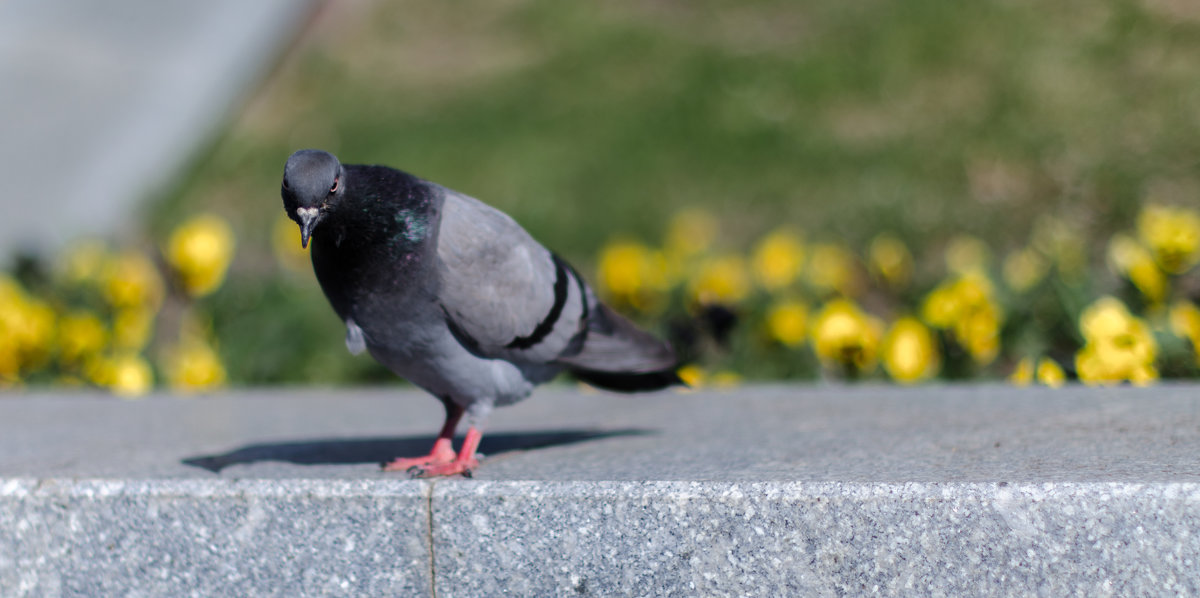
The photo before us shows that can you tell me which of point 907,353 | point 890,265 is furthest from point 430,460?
point 890,265

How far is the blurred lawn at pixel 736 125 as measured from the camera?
6.32 metres

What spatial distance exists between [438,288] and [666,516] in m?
0.67

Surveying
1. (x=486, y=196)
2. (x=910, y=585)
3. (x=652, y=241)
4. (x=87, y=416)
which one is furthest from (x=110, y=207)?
(x=910, y=585)

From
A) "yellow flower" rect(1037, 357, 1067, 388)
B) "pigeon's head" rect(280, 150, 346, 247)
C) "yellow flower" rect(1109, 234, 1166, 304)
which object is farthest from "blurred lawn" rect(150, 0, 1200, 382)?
"pigeon's head" rect(280, 150, 346, 247)

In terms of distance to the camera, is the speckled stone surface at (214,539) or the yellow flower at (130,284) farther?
the yellow flower at (130,284)

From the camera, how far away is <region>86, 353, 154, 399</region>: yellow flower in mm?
4297

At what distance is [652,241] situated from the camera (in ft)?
22.0

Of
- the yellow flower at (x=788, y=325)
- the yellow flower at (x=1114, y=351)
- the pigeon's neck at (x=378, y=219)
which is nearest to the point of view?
the pigeon's neck at (x=378, y=219)

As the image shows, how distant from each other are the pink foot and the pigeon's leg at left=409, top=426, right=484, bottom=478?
0.02 meters

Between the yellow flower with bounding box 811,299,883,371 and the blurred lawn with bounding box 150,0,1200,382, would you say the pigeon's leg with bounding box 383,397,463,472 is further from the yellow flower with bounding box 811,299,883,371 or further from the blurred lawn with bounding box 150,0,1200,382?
the blurred lawn with bounding box 150,0,1200,382

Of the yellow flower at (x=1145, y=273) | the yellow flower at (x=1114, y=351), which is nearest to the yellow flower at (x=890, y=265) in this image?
the yellow flower at (x=1145, y=273)

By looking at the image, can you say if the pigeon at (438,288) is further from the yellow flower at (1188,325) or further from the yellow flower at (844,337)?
the yellow flower at (1188,325)

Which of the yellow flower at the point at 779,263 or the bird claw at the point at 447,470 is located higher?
the bird claw at the point at 447,470

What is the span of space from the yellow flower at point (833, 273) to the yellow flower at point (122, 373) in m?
2.59
